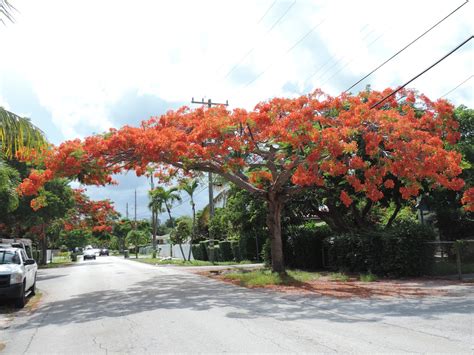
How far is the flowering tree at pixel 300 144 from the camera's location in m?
14.2

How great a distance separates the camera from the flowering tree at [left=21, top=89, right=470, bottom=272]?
14.2 meters

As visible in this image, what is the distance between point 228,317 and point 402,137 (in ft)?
26.7

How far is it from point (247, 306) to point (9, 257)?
23.6 feet

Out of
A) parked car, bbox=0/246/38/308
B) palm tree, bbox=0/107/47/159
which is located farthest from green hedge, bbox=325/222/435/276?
palm tree, bbox=0/107/47/159

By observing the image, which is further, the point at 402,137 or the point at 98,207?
the point at 98,207

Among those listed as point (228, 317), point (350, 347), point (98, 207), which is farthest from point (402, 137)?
point (98, 207)

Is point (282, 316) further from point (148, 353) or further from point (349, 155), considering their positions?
point (349, 155)

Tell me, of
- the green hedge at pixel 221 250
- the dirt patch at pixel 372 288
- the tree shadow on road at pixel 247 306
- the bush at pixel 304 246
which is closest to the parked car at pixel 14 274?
the tree shadow on road at pixel 247 306

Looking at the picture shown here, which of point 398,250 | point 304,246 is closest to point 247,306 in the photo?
point 398,250

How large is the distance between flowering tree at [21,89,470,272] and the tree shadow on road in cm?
403

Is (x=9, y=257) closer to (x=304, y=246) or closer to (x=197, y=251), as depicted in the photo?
(x=304, y=246)

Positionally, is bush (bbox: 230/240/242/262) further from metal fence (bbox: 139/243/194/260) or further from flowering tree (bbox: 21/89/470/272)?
flowering tree (bbox: 21/89/470/272)

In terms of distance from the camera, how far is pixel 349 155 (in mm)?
16516

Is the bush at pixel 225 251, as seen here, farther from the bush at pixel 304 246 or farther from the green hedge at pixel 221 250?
the bush at pixel 304 246
